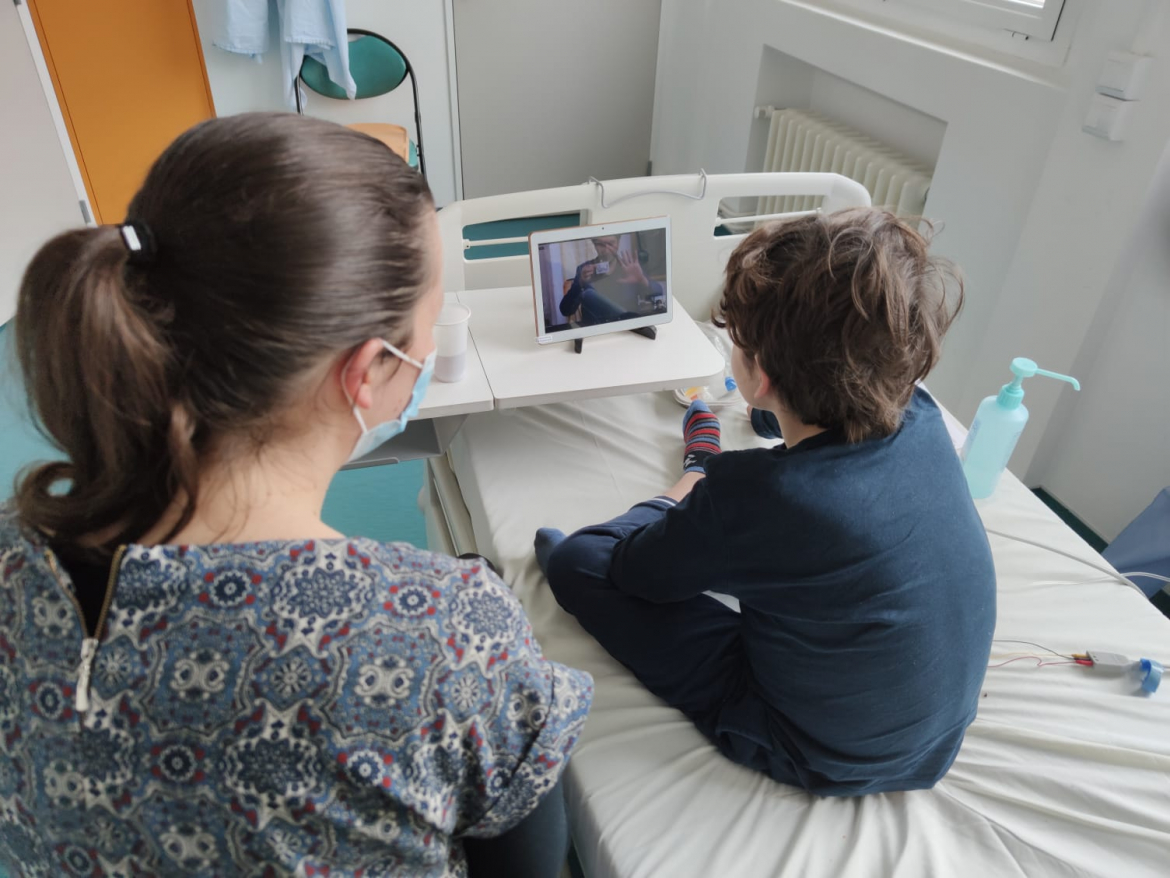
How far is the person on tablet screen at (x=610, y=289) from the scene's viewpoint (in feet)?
5.18

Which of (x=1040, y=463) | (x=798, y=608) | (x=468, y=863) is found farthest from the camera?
(x=1040, y=463)

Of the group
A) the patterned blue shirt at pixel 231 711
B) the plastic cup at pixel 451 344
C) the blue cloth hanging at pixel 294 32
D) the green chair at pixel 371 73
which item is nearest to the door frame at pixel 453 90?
the green chair at pixel 371 73

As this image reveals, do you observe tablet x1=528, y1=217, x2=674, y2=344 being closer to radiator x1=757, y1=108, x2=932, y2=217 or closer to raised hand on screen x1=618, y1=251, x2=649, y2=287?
raised hand on screen x1=618, y1=251, x2=649, y2=287

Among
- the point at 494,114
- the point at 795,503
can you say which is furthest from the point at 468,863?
the point at 494,114

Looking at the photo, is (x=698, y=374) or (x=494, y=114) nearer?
(x=698, y=374)

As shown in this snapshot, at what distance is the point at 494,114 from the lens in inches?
153

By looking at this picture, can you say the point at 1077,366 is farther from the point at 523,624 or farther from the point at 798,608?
the point at 523,624

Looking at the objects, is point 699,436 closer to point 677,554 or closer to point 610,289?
point 610,289

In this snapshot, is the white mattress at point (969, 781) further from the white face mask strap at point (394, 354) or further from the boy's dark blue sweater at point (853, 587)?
the white face mask strap at point (394, 354)

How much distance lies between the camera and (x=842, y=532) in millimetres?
928

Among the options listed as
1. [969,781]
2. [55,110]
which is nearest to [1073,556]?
[969,781]

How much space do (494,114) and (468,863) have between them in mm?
3648

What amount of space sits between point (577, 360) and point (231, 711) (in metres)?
1.07

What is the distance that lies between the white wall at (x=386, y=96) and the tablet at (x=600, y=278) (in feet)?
7.62
